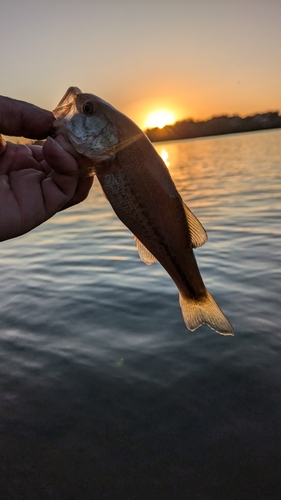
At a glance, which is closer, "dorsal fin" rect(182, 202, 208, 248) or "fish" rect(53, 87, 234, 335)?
"fish" rect(53, 87, 234, 335)

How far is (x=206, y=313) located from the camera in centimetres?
394

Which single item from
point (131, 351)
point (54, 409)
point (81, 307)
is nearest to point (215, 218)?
point (81, 307)

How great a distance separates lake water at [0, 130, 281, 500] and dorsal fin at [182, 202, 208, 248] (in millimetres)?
2286

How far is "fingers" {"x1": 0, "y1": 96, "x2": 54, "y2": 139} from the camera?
3.46 meters

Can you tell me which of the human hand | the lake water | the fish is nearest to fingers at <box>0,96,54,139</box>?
the human hand

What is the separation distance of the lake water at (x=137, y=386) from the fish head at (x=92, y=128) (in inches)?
122

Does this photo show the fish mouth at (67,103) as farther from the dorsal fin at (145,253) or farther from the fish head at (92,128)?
the dorsal fin at (145,253)

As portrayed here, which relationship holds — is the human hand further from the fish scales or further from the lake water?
the lake water

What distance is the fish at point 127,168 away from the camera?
3.25 m

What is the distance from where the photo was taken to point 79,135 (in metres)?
3.24

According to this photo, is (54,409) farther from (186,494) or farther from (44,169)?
(44,169)

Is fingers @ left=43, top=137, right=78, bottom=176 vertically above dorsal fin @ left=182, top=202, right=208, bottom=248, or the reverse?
fingers @ left=43, top=137, right=78, bottom=176

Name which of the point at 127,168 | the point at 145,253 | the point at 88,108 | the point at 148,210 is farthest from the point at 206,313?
the point at 88,108

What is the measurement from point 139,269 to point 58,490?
633 cm
